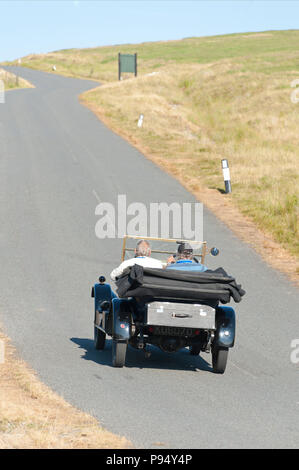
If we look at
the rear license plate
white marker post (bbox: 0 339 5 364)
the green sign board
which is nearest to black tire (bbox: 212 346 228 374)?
the rear license plate

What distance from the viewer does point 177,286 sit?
28.0 feet

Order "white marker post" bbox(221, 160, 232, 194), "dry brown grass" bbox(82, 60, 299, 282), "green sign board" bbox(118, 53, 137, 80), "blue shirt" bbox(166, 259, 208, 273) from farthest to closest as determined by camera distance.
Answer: "green sign board" bbox(118, 53, 137, 80) < "white marker post" bbox(221, 160, 232, 194) < "dry brown grass" bbox(82, 60, 299, 282) < "blue shirt" bbox(166, 259, 208, 273)

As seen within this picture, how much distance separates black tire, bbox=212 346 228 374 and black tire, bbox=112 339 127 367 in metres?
1.10

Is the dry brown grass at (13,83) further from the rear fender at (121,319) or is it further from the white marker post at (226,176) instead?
the rear fender at (121,319)

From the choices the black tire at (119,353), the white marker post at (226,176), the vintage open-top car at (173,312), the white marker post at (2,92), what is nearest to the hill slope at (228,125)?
the white marker post at (226,176)

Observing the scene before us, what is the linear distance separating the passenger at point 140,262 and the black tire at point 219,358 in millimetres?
1229

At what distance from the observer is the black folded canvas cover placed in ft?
27.8

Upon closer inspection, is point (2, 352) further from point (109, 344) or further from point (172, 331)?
point (172, 331)

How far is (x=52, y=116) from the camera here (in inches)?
1526

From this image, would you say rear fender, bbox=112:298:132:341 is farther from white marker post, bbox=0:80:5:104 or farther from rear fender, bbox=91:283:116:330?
white marker post, bbox=0:80:5:104

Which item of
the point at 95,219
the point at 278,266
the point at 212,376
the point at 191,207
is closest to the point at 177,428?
the point at 212,376

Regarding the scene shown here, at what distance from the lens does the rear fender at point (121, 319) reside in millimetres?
8656

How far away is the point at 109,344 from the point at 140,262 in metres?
2.04

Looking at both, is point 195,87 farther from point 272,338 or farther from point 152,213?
point 272,338
